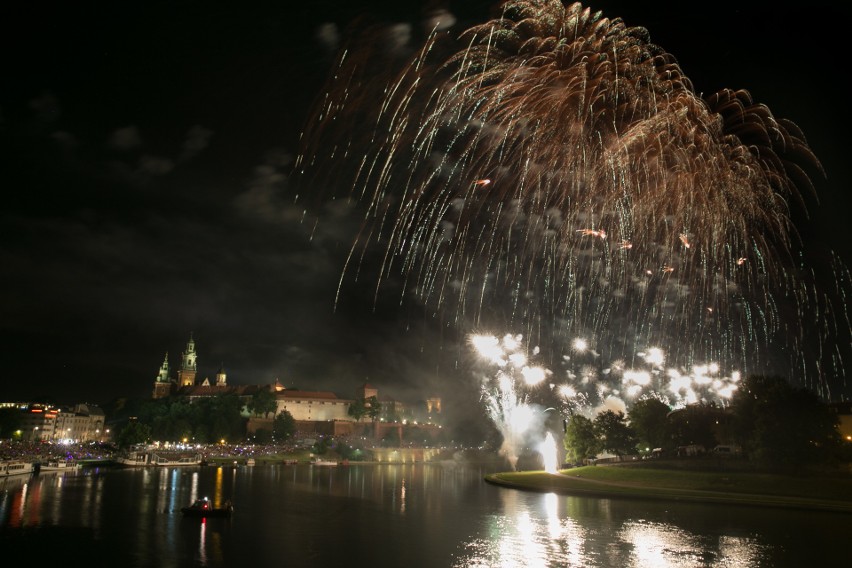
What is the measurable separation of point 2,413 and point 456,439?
103 metres

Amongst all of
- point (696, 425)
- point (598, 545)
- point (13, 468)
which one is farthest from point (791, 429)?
point (13, 468)

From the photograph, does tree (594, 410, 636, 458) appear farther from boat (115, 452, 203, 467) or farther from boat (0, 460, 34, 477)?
boat (115, 452, 203, 467)

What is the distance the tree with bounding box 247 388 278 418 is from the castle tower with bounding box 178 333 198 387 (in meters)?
42.7

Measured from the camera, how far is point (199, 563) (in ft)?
66.3

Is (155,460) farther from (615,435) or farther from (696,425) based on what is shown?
(696,425)

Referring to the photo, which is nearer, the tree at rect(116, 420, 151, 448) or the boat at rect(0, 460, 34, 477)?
the boat at rect(0, 460, 34, 477)

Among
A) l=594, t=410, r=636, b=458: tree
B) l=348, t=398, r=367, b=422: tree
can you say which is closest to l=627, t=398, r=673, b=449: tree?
l=594, t=410, r=636, b=458: tree

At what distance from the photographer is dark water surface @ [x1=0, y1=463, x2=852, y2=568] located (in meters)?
20.5

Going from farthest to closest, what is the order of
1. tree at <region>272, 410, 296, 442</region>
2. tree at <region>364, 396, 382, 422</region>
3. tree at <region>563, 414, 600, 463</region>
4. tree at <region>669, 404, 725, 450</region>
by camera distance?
tree at <region>364, 396, 382, 422</region>
tree at <region>272, 410, 296, 442</region>
tree at <region>563, 414, 600, 463</region>
tree at <region>669, 404, 725, 450</region>

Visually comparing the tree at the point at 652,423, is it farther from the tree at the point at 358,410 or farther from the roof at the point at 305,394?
the roof at the point at 305,394

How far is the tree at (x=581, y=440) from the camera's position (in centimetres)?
6194

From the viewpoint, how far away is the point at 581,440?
62.7 m

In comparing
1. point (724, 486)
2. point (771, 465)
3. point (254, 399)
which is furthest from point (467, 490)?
point (254, 399)

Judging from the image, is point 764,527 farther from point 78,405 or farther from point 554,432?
point 78,405
